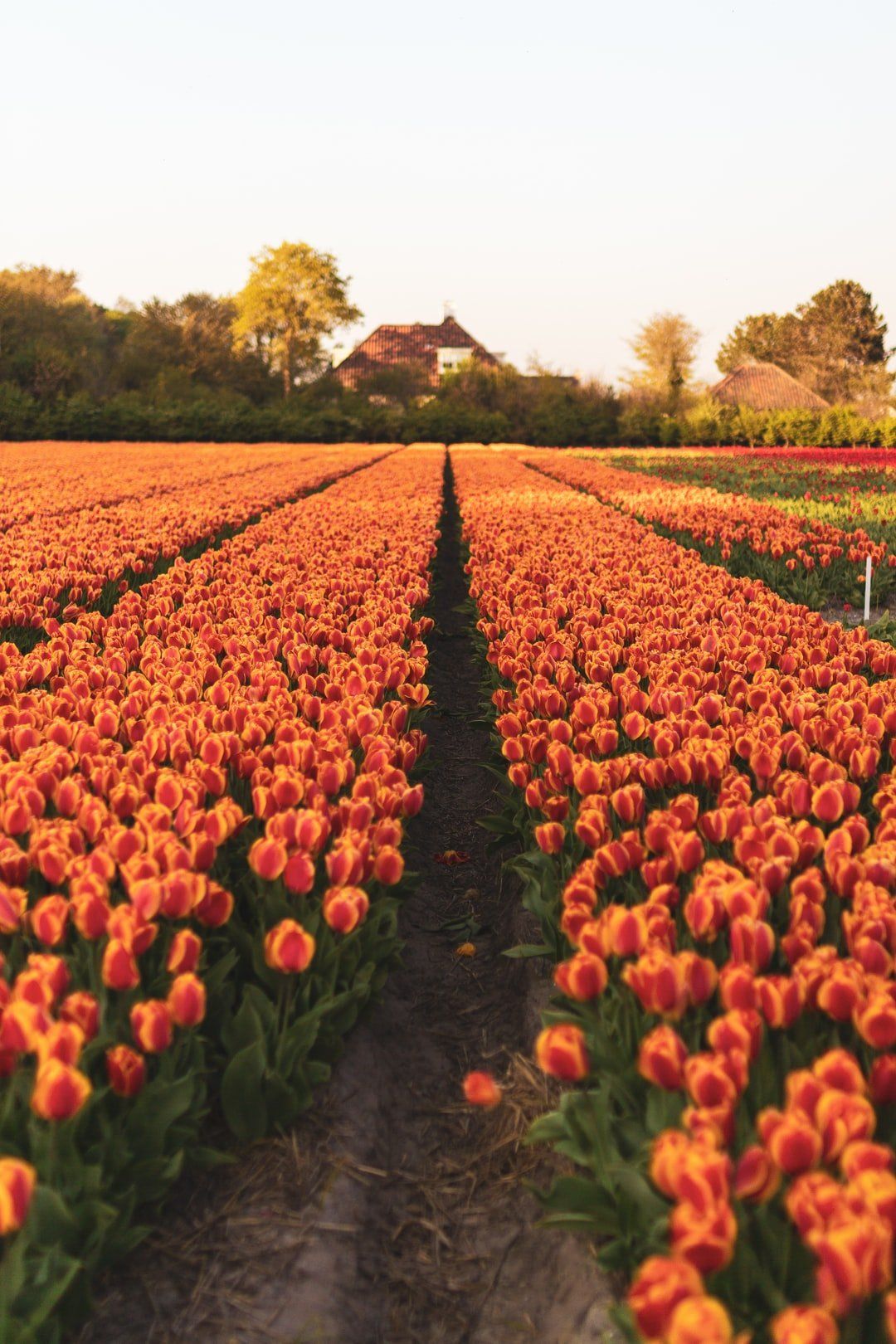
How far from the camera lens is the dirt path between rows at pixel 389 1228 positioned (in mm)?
2090

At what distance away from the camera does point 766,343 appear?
9856 centimetres

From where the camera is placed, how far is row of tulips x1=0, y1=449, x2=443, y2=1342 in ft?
6.33

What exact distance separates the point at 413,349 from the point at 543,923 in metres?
77.5

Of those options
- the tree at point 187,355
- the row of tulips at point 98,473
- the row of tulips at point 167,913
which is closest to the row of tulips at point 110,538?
the row of tulips at point 98,473

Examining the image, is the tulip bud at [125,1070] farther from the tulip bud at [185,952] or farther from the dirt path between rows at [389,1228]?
the dirt path between rows at [389,1228]

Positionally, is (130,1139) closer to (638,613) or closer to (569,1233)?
(569,1233)

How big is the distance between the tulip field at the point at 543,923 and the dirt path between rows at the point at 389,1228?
8cm

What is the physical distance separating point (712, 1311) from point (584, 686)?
2947 millimetres

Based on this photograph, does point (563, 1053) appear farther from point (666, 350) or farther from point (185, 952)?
point (666, 350)

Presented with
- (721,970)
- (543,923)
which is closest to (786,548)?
(543,923)

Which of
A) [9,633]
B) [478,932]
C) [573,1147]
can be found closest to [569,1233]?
[573,1147]

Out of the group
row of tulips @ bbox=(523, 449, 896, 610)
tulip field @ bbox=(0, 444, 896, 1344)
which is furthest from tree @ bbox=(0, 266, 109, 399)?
tulip field @ bbox=(0, 444, 896, 1344)

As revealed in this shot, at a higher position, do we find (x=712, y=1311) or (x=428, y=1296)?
(x=712, y=1311)

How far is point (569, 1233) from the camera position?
89.9 inches
